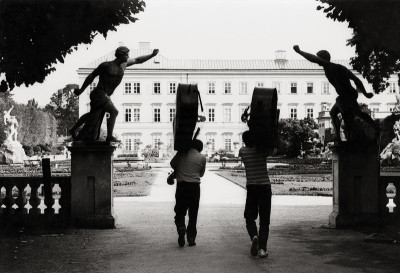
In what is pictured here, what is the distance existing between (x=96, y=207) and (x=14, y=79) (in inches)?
91.3

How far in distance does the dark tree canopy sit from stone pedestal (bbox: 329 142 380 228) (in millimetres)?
3833

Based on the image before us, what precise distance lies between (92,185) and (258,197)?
3.62 meters

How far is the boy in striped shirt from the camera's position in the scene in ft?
23.6

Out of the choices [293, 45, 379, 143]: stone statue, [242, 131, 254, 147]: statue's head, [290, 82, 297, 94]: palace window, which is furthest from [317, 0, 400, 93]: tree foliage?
[290, 82, 297, 94]: palace window

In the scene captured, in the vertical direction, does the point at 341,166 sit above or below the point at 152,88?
below

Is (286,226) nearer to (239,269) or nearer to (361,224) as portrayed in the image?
(361,224)

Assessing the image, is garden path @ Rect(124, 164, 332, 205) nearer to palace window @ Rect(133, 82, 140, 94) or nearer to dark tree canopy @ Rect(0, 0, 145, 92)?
dark tree canopy @ Rect(0, 0, 145, 92)

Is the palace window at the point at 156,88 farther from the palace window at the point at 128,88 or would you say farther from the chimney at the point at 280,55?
the chimney at the point at 280,55

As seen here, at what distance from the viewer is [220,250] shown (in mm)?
7797

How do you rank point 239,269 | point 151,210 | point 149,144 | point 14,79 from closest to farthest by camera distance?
point 239,269
point 14,79
point 151,210
point 149,144

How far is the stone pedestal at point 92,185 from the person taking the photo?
9.98 meters

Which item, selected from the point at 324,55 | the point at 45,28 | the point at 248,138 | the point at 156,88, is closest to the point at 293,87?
the point at 156,88

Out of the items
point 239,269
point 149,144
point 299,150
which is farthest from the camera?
point 149,144

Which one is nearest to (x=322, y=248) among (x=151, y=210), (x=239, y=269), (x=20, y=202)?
(x=239, y=269)
